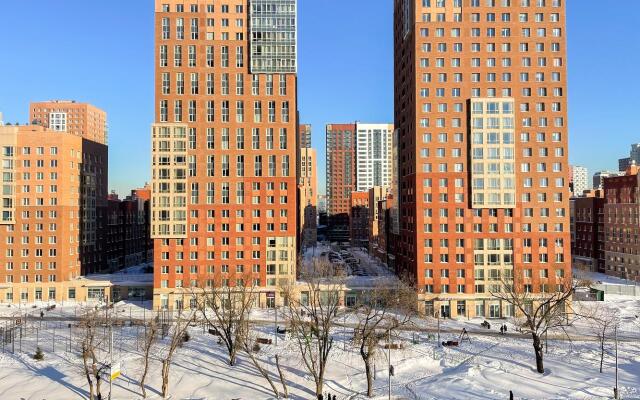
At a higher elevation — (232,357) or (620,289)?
(232,357)

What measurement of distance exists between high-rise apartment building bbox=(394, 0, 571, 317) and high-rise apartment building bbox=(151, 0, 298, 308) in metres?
27.2

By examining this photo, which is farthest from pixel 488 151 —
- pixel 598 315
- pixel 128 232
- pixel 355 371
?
pixel 128 232

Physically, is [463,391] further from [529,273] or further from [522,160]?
[522,160]

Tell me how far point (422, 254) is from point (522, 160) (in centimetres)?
→ 2645

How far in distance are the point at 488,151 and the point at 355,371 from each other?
175 feet

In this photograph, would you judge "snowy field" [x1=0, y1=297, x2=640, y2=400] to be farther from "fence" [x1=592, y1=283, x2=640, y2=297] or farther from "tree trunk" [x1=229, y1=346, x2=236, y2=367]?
"fence" [x1=592, y1=283, x2=640, y2=297]

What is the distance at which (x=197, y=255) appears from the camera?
9556 centimetres

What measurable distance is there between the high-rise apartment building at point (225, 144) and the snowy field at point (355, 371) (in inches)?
885

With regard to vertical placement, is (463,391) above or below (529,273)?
below

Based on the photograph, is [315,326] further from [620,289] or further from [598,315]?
[620,289]

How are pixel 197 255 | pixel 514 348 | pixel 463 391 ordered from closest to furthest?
pixel 463 391, pixel 514 348, pixel 197 255

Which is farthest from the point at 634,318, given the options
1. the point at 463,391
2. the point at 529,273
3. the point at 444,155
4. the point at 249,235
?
the point at 249,235

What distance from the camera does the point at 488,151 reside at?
9206 cm

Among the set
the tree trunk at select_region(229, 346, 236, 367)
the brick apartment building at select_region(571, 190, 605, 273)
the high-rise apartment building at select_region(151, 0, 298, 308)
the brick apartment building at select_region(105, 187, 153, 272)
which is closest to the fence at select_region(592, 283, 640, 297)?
the brick apartment building at select_region(571, 190, 605, 273)
